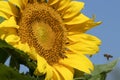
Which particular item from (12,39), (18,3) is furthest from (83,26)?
(12,39)

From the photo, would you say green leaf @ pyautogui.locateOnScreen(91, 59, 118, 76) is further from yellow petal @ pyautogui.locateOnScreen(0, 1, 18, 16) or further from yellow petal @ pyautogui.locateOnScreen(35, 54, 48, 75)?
yellow petal @ pyautogui.locateOnScreen(0, 1, 18, 16)

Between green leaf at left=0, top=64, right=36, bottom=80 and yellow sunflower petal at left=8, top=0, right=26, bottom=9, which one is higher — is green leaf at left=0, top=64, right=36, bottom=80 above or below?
above

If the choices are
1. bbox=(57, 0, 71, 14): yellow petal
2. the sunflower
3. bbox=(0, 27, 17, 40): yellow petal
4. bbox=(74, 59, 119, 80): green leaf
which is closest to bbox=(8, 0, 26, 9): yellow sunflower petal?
the sunflower

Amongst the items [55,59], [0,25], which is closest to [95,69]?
[55,59]

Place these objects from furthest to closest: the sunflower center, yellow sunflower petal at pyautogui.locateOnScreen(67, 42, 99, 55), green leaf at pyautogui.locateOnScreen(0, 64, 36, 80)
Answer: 1. yellow sunflower petal at pyautogui.locateOnScreen(67, 42, 99, 55)
2. the sunflower center
3. green leaf at pyautogui.locateOnScreen(0, 64, 36, 80)

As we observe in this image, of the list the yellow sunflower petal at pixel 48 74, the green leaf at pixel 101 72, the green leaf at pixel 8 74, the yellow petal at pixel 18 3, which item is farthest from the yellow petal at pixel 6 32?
the green leaf at pixel 8 74

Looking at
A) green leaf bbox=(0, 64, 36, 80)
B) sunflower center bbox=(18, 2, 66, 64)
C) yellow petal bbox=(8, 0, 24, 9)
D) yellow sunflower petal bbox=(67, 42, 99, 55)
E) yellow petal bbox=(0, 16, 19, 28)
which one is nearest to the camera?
green leaf bbox=(0, 64, 36, 80)

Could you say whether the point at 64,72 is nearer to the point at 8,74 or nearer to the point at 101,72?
the point at 101,72
